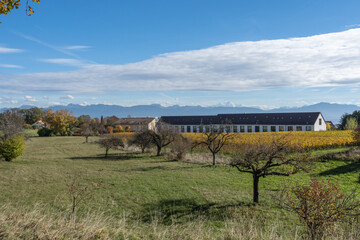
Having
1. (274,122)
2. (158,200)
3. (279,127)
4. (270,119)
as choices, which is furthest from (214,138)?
(270,119)

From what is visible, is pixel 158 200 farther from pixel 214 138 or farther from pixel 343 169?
pixel 343 169

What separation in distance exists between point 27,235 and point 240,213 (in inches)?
341

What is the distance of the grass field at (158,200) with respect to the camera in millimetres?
6598

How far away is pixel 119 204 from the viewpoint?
1248cm

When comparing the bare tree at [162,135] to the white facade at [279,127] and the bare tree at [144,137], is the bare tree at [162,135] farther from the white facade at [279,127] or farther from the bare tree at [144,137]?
the white facade at [279,127]

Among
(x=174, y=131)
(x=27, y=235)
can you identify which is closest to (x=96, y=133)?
(x=174, y=131)

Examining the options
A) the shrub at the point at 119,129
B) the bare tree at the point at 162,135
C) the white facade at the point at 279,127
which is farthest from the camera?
the shrub at the point at 119,129

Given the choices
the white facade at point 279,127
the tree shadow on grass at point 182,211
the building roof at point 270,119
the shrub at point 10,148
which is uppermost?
the building roof at point 270,119

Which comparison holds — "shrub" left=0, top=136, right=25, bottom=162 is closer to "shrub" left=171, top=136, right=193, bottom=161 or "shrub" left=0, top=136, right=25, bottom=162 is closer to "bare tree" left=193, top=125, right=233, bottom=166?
"shrub" left=171, top=136, right=193, bottom=161

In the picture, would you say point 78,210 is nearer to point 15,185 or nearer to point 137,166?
point 15,185

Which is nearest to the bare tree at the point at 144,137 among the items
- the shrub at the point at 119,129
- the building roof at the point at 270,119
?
the building roof at the point at 270,119

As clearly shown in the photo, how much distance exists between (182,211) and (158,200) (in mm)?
1967

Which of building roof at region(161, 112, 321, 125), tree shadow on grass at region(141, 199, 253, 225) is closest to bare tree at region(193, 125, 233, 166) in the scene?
tree shadow on grass at region(141, 199, 253, 225)

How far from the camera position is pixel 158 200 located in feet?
43.1
